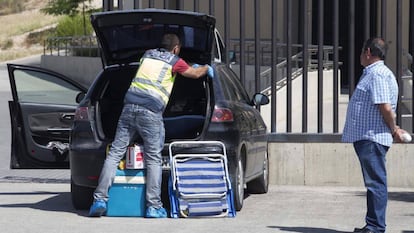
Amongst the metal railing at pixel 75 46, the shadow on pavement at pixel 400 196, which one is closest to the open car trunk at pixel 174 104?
the shadow on pavement at pixel 400 196

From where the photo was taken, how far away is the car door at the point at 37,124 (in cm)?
1122

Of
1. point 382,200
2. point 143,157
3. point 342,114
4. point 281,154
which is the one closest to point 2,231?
point 143,157

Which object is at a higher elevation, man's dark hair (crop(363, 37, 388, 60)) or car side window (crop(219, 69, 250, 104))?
man's dark hair (crop(363, 37, 388, 60))

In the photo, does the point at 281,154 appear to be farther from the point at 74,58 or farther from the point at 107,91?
the point at 74,58

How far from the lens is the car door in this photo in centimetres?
1122

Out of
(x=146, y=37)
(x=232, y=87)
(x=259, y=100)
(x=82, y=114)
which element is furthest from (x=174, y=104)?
(x=82, y=114)

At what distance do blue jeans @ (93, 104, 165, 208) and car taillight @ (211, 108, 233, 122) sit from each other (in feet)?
1.88

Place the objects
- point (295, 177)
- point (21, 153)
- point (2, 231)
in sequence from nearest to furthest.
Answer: point (2, 231), point (21, 153), point (295, 177)

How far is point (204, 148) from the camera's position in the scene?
9.41 m

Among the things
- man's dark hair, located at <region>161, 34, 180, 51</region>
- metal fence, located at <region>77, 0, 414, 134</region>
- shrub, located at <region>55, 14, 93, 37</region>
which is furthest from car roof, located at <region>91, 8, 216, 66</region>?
shrub, located at <region>55, 14, 93, 37</region>

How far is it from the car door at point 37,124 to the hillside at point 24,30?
111 feet

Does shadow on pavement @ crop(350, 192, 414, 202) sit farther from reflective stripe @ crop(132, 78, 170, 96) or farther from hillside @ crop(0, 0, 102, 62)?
hillside @ crop(0, 0, 102, 62)

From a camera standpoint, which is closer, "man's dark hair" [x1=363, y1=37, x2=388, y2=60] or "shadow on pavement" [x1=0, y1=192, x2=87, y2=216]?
"man's dark hair" [x1=363, y1=37, x2=388, y2=60]

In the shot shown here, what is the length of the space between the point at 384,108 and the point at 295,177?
174 inches
